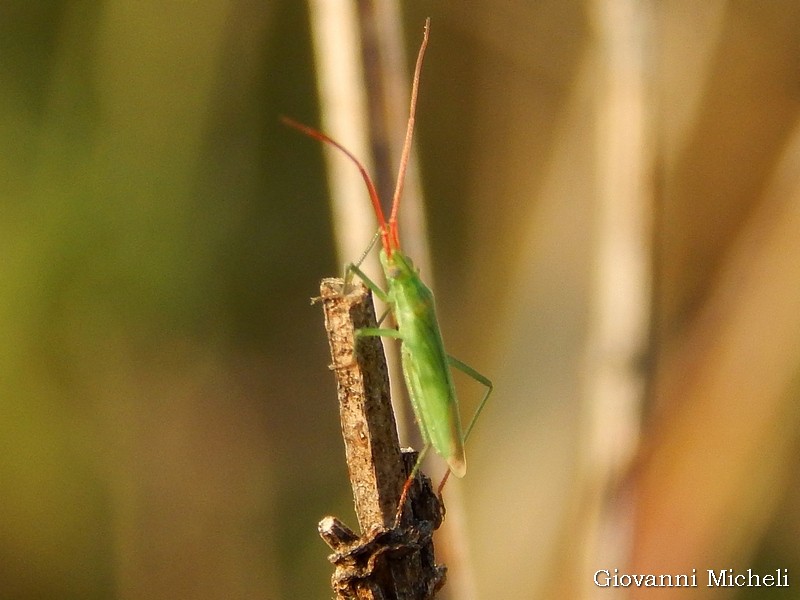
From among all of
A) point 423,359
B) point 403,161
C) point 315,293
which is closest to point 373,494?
point 423,359

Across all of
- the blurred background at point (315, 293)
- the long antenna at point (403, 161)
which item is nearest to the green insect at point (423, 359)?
the long antenna at point (403, 161)

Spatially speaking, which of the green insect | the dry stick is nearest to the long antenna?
the green insect

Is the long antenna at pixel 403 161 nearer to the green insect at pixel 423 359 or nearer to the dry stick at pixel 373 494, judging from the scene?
the green insect at pixel 423 359

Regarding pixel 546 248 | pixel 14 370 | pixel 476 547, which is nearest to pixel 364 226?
pixel 546 248

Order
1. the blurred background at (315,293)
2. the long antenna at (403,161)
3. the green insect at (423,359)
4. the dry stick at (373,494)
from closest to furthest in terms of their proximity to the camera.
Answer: the dry stick at (373,494)
the long antenna at (403,161)
the green insect at (423,359)
the blurred background at (315,293)

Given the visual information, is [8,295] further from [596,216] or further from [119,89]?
[596,216]

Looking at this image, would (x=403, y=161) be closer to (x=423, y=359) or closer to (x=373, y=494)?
(x=423, y=359)
